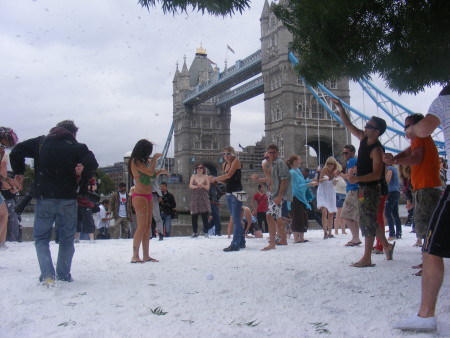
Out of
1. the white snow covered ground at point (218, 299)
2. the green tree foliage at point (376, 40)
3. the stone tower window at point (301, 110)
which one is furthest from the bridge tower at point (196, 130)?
the white snow covered ground at point (218, 299)

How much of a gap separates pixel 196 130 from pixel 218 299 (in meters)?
68.4

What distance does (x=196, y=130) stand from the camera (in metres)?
71.2

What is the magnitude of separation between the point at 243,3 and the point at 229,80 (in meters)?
54.4

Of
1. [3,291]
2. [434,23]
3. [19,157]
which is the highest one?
[434,23]

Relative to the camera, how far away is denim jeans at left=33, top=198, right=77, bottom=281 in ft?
13.0

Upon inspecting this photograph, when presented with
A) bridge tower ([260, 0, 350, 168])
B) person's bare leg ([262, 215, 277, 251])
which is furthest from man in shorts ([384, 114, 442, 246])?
bridge tower ([260, 0, 350, 168])

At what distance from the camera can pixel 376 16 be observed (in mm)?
4715

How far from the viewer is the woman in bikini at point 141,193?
5.27 m

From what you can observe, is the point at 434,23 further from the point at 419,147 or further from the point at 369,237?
the point at 369,237

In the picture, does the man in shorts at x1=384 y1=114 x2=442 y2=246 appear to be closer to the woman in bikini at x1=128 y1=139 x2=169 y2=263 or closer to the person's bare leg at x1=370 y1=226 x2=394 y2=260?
the person's bare leg at x1=370 y1=226 x2=394 y2=260

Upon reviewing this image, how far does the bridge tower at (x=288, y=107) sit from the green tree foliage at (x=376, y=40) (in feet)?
128

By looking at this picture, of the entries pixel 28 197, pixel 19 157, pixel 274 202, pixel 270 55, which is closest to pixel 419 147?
pixel 274 202

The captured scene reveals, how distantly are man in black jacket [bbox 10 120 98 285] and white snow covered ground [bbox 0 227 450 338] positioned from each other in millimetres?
261

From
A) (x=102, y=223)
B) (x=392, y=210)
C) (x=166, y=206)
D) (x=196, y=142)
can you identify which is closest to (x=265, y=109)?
(x=196, y=142)
